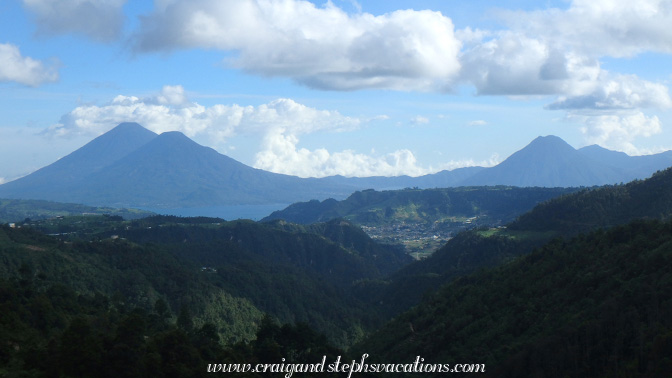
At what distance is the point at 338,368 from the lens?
28.5 meters

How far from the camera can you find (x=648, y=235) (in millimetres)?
39094

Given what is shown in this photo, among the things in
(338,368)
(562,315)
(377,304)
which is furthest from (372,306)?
(338,368)

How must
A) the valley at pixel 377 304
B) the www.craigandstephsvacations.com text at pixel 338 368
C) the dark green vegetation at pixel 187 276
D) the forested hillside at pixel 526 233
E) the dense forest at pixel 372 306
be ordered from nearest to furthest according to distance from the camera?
the dense forest at pixel 372 306 < the valley at pixel 377 304 < the www.craigandstephsvacations.com text at pixel 338 368 < the dark green vegetation at pixel 187 276 < the forested hillside at pixel 526 233

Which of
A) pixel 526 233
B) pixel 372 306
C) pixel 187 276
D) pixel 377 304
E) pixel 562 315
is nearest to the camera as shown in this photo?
pixel 562 315

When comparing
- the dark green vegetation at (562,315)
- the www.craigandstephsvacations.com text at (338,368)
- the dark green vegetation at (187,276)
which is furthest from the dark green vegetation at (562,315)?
the dark green vegetation at (187,276)

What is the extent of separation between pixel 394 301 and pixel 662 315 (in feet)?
178

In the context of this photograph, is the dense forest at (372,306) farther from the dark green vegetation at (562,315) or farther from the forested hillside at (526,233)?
the forested hillside at (526,233)

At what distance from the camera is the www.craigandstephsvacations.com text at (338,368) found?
939 inches

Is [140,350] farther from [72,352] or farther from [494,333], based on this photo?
[494,333]

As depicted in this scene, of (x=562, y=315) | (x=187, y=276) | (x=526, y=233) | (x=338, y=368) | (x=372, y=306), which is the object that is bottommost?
(x=372, y=306)

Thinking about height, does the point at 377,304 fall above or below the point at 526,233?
below

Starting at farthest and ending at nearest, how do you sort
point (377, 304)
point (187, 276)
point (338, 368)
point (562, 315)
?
1. point (377, 304)
2. point (187, 276)
3. point (562, 315)
4. point (338, 368)

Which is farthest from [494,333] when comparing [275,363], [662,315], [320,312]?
[320,312]

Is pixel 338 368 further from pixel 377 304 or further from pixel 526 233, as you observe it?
pixel 526 233
